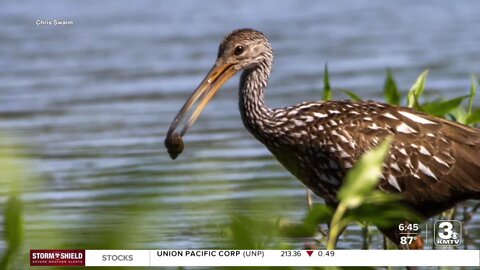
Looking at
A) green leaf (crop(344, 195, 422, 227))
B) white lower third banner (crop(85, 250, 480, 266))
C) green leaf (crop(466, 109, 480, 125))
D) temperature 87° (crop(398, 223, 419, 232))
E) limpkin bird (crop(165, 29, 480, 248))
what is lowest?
white lower third banner (crop(85, 250, 480, 266))

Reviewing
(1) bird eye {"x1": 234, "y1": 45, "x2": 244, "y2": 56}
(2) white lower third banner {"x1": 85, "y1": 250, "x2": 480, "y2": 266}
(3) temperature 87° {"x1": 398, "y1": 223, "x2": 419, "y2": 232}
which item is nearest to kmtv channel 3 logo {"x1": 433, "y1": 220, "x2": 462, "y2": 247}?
(3) temperature 87° {"x1": 398, "y1": 223, "x2": 419, "y2": 232}

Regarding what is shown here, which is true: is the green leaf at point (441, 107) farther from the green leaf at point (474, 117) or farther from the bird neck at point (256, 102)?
the bird neck at point (256, 102)

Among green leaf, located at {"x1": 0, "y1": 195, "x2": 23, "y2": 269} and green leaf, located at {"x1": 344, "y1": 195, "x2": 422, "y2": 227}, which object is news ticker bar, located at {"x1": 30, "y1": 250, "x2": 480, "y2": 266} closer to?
green leaf, located at {"x1": 0, "y1": 195, "x2": 23, "y2": 269}

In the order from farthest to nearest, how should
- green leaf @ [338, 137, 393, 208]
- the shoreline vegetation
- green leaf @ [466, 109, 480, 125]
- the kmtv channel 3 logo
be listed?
green leaf @ [466, 109, 480, 125] → the kmtv channel 3 logo → green leaf @ [338, 137, 393, 208] → the shoreline vegetation

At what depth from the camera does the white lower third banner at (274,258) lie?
197 centimetres

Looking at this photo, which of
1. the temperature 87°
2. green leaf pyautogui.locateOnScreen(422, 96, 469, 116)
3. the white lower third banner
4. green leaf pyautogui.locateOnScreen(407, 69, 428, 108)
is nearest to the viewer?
the white lower third banner

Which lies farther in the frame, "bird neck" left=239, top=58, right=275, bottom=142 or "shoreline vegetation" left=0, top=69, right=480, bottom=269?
"bird neck" left=239, top=58, right=275, bottom=142

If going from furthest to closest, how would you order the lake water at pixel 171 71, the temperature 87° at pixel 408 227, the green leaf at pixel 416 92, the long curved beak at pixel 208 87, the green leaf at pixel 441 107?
the lake water at pixel 171 71 → the green leaf at pixel 416 92 → the green leaf at pixel 441 107 → the long curved beak at pixel 208 87 → the temperature 87° at pixel 408 227

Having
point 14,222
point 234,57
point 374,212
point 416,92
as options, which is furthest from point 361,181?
point 416,92

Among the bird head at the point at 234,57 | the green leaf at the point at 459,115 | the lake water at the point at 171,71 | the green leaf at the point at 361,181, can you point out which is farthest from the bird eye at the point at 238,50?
the green leaf at the point at 361,181

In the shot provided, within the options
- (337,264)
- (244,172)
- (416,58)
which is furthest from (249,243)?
(416,58)

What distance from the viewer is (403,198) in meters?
5.91

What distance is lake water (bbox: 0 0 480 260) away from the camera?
27.5ft

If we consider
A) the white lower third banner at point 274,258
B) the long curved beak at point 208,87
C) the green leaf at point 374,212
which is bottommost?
the white lower third banner at point 274,258
